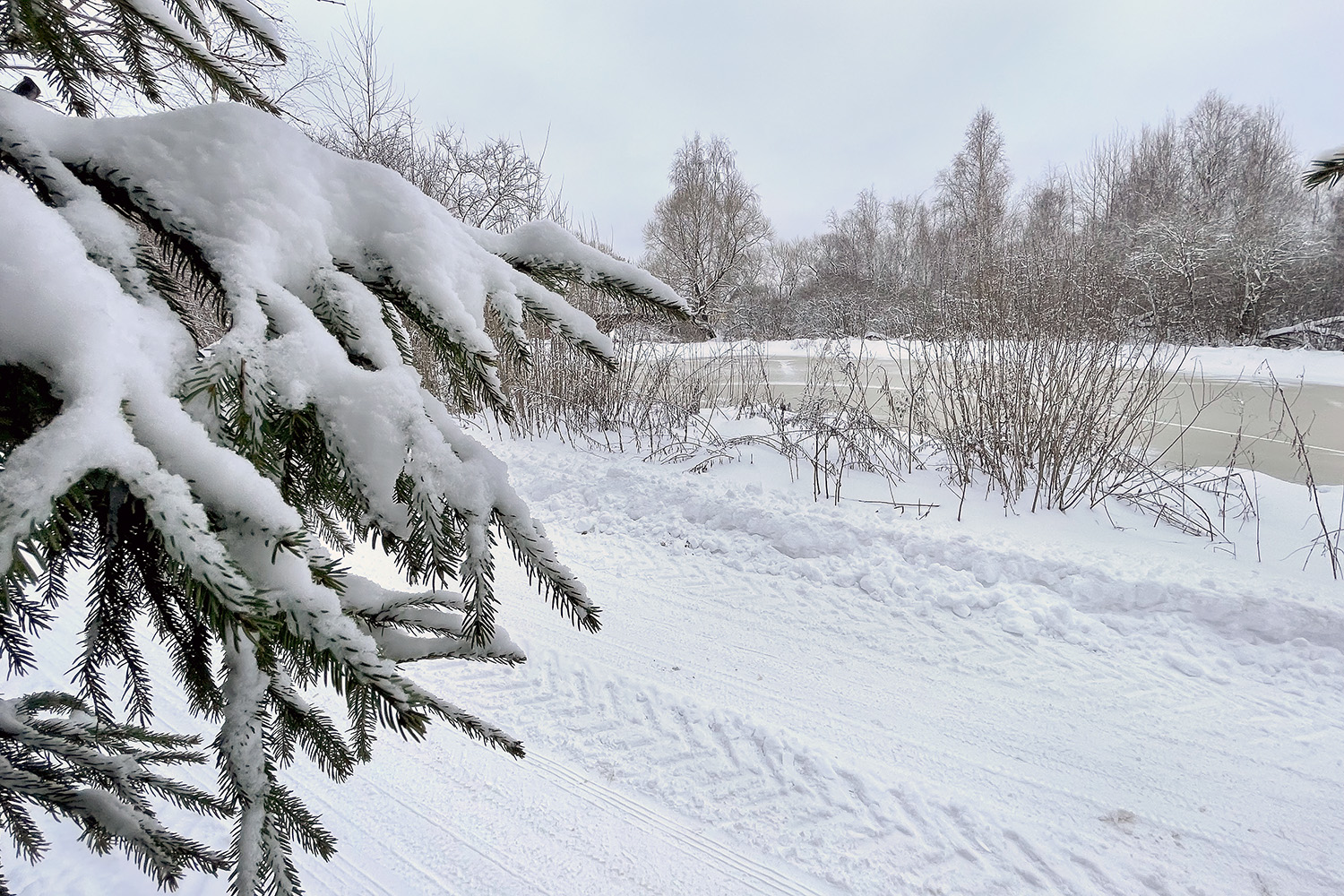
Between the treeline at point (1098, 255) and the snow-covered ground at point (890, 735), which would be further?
the treeline at point (1098, 255)

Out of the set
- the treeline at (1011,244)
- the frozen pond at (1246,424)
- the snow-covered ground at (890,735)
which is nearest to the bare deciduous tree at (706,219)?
the treeline at (1011,244)

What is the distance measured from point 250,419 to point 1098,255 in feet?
21.6

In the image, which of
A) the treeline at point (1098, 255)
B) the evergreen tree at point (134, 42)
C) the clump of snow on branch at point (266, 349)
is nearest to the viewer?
the clump of snow on branch at point (266, 349)

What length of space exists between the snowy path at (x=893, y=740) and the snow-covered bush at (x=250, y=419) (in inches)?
58.5

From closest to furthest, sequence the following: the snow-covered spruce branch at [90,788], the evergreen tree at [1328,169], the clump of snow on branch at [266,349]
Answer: the clump of snow on branch at [266,349] → the snow-covered spruce branch at [90,788] → the evergreen tree at [1328,169]

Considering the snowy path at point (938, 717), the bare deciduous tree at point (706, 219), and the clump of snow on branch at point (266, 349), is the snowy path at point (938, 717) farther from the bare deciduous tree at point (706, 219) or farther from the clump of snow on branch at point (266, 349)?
the bare deciduous tree at point (706, 219)

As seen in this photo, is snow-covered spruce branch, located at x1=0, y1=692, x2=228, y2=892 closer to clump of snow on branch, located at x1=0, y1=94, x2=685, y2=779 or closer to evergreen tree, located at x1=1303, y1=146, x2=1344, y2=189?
clump of snow on branch, located at x1=0, y1=94, x2=685, y2=779

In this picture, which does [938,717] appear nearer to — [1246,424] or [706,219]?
[1246,424]

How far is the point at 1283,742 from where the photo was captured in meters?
2.61

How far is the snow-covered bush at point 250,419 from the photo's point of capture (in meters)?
0.51

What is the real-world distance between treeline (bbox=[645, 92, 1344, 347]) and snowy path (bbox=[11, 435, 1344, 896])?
1.85 metres

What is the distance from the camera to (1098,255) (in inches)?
212

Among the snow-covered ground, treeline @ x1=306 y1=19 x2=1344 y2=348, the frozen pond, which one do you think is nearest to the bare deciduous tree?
treeline @ x1=306 y1=19 x2=1344 y2=348

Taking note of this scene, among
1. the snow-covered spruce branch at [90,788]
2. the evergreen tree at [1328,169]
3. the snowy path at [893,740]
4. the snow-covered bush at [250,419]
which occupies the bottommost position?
the snowy path at [893,740]
